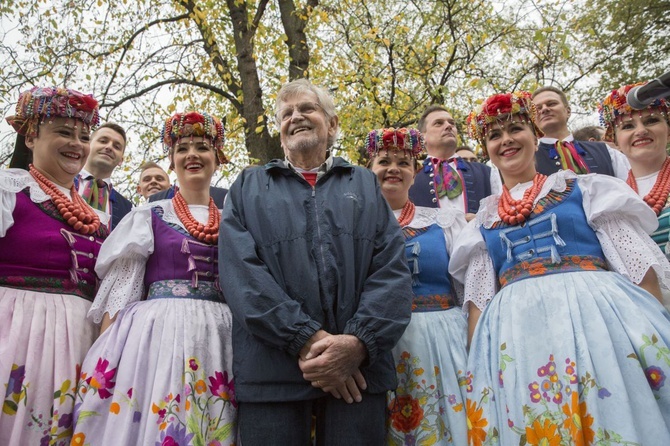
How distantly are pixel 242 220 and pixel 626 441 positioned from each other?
1667 mm

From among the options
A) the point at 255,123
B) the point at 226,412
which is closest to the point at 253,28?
the point at 255,123

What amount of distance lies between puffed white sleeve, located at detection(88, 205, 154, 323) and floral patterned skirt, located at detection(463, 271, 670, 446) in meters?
1.55

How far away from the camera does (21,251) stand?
2.56m

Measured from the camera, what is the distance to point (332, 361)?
2090 mm

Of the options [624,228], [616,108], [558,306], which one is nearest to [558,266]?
[558,306]

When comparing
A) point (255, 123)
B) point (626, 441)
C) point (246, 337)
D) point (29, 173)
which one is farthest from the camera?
point (255, 123)

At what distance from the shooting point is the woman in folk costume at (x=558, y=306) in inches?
79.3

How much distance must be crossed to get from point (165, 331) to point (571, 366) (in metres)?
1.63

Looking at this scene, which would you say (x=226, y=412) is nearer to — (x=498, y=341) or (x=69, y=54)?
(x=498, y=341)

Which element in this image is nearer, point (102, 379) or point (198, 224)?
point (102, 379)

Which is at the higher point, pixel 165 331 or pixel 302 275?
pixel 302 275

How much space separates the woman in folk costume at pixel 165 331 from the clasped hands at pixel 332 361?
0.47 metres

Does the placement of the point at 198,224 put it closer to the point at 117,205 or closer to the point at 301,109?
the point at 301,109

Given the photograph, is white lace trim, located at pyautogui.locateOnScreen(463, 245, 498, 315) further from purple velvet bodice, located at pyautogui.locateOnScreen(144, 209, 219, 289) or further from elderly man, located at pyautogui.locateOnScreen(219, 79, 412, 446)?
purple velvet bodice, located at pyautogui.locateOnScreen(144, 209, 219, 289)
